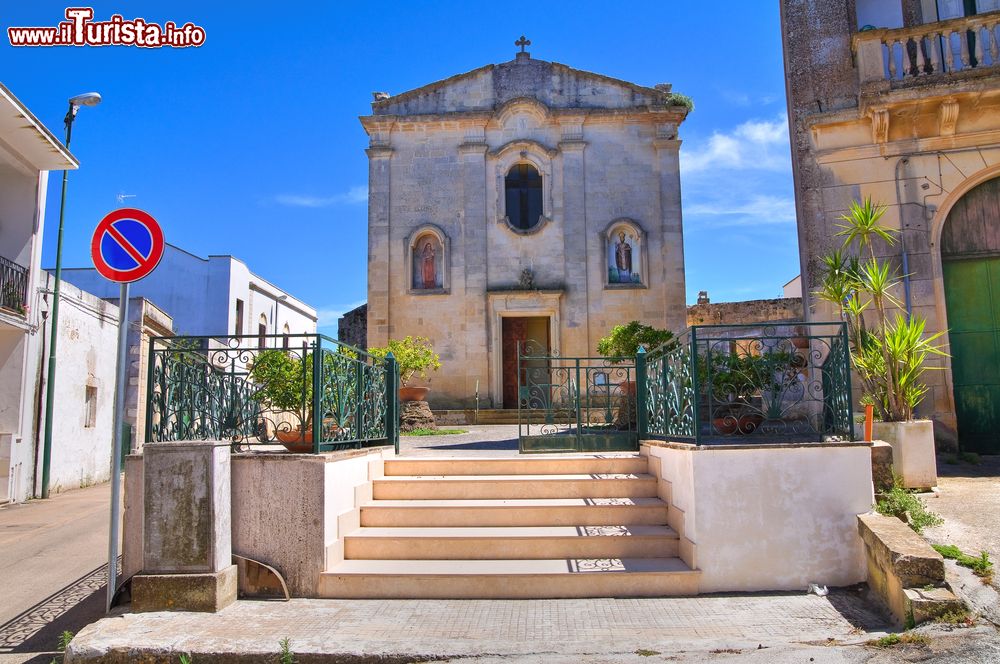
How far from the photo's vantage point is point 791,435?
6191mm

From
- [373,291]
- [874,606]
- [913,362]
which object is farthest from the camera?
[373,291]

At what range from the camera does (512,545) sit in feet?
19.5

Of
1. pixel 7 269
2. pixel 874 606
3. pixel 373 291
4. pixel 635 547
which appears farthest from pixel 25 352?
pixel 874 606

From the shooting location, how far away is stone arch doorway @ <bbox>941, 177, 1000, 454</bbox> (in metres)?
8.96

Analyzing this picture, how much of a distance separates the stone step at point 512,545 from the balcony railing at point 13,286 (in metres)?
9.89

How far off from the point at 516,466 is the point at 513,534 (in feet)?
3.79

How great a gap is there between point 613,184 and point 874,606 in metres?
17.1

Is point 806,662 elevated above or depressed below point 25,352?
below

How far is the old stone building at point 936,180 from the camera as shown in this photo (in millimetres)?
8969

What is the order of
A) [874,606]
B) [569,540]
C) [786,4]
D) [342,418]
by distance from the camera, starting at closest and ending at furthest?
[874,606] → [569,540] → [342,418] → [786,4]

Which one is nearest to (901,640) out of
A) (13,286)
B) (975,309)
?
(975,309)

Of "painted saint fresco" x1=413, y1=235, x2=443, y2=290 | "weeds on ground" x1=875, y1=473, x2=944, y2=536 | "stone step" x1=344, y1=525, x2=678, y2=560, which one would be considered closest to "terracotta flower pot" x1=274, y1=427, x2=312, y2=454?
"stone step" x1=344, y1=525, x2=678, y2=560

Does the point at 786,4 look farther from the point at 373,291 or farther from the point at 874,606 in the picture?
the point at 373,291

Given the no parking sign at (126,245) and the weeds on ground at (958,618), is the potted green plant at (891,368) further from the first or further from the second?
the no parking sign at (126,245)
